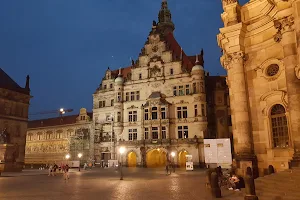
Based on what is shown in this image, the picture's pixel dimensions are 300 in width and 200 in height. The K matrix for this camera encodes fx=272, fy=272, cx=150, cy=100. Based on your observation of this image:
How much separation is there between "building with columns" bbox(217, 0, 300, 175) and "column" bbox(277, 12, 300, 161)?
48 mm

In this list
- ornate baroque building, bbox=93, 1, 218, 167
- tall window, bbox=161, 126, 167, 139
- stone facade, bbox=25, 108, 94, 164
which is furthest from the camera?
stone facade, bbox=25, 108, 94, 164

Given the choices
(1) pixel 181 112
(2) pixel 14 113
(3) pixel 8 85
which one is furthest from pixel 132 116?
(3) pixel 8 85

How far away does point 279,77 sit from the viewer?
17.1m

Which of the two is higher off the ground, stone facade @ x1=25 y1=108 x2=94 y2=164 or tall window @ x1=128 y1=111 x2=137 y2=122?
tall window @ x1=128 y1=111 x2=137 y2=122

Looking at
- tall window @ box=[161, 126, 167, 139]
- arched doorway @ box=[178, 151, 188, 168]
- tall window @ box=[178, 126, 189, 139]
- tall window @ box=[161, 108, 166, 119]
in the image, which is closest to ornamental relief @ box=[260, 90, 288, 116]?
tall window @ box=[178, 126, 189, 139]

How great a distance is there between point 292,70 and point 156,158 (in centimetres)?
3936

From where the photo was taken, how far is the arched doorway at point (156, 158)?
1938 inches

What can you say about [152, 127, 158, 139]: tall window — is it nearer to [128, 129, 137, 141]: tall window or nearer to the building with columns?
[128, 129, 137, 141]: tall window

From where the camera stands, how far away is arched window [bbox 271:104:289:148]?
1681 cm

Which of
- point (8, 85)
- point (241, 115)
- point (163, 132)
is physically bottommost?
point (241, 115)

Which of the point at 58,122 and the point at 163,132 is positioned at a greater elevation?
the point at 58,122

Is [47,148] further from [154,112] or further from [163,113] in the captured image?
[163,113]

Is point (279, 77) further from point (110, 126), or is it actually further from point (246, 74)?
point (110, 126)

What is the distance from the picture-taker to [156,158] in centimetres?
5134
